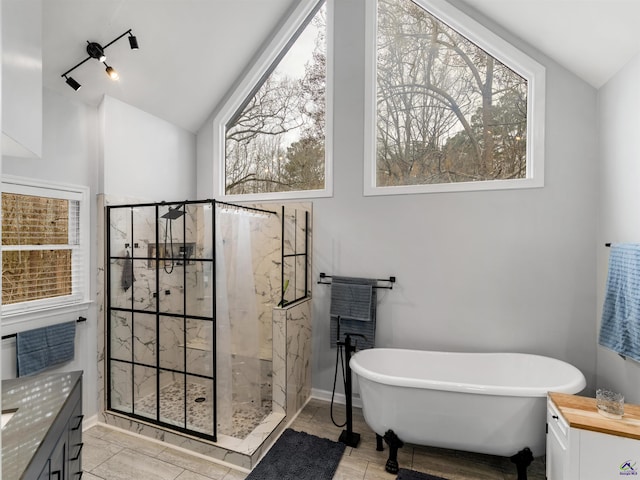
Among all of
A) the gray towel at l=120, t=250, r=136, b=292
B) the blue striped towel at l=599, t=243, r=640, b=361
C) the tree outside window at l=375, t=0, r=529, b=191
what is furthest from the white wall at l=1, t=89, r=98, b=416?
the blue striped towel at l=599, t=243, r=640, b=361

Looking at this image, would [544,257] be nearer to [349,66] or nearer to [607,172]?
[607,172]

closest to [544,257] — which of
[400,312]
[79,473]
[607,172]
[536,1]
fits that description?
[607,172]

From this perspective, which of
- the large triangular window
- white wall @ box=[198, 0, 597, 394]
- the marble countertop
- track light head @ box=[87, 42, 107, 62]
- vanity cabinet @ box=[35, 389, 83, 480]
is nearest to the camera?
the marble countertop

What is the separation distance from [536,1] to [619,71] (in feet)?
2.52

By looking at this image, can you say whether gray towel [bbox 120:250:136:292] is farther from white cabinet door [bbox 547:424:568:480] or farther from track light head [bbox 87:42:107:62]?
white cabinet door [bbox 547:424:568:480]

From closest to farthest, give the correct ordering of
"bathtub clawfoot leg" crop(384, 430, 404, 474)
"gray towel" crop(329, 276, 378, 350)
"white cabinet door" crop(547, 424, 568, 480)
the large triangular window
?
1. "white cabinet door" crop(547, 424, 568, 480)
2. "bathtub clawfoot leg" crop(384, 430, 404, 474)
3. "gray towel" crop(329, 276, 378, 350)
4. the large triangular window

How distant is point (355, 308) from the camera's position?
319 cm

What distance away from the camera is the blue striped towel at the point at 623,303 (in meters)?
2.18

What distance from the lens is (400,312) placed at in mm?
3223

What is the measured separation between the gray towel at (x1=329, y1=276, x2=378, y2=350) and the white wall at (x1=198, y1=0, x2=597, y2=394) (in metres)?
0.12

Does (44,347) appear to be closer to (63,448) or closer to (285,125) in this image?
(63,448)

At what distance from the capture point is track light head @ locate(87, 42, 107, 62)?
8.74ft

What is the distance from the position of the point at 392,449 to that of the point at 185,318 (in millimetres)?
1779

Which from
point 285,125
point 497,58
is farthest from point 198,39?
point 497,58
